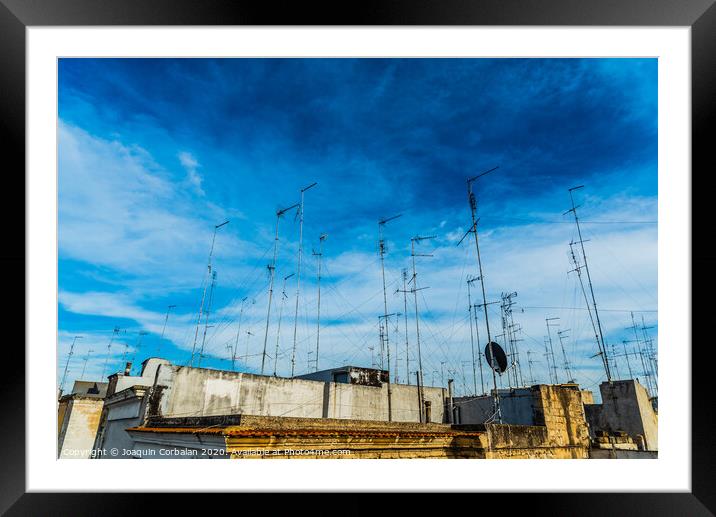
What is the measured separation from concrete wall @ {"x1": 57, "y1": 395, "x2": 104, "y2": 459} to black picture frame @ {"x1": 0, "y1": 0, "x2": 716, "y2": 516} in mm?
11886

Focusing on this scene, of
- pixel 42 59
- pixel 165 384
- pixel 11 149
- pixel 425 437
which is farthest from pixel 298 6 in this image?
pixel 165 384

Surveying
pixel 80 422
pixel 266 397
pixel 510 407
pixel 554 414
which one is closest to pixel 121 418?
pixel 80 422

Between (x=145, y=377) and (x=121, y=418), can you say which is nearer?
(x=121, y=418)

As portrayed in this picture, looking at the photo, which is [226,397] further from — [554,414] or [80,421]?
[554,414]

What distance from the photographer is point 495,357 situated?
39.8 ft

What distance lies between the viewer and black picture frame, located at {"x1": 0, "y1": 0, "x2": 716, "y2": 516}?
3477 millimetres

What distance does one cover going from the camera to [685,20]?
12.0 ft

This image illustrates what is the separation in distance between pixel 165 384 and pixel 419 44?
11.6 metres

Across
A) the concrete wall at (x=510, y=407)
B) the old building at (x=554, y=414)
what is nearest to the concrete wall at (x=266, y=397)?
the concrete wall at (x=510, y=407)

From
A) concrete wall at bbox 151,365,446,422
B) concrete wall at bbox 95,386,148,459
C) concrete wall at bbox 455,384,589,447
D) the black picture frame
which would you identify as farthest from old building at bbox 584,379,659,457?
concrete wall at bbox 95,386,148,459

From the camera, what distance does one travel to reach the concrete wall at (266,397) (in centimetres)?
1175

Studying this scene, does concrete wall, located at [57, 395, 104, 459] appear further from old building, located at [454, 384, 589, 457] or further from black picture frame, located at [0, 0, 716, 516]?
old building, located at [454, 384, 589, 457]

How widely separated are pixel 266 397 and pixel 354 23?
40.2ft

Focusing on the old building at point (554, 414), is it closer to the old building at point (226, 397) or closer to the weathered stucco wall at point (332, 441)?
the weathered stucco wall at point (332, 441)
